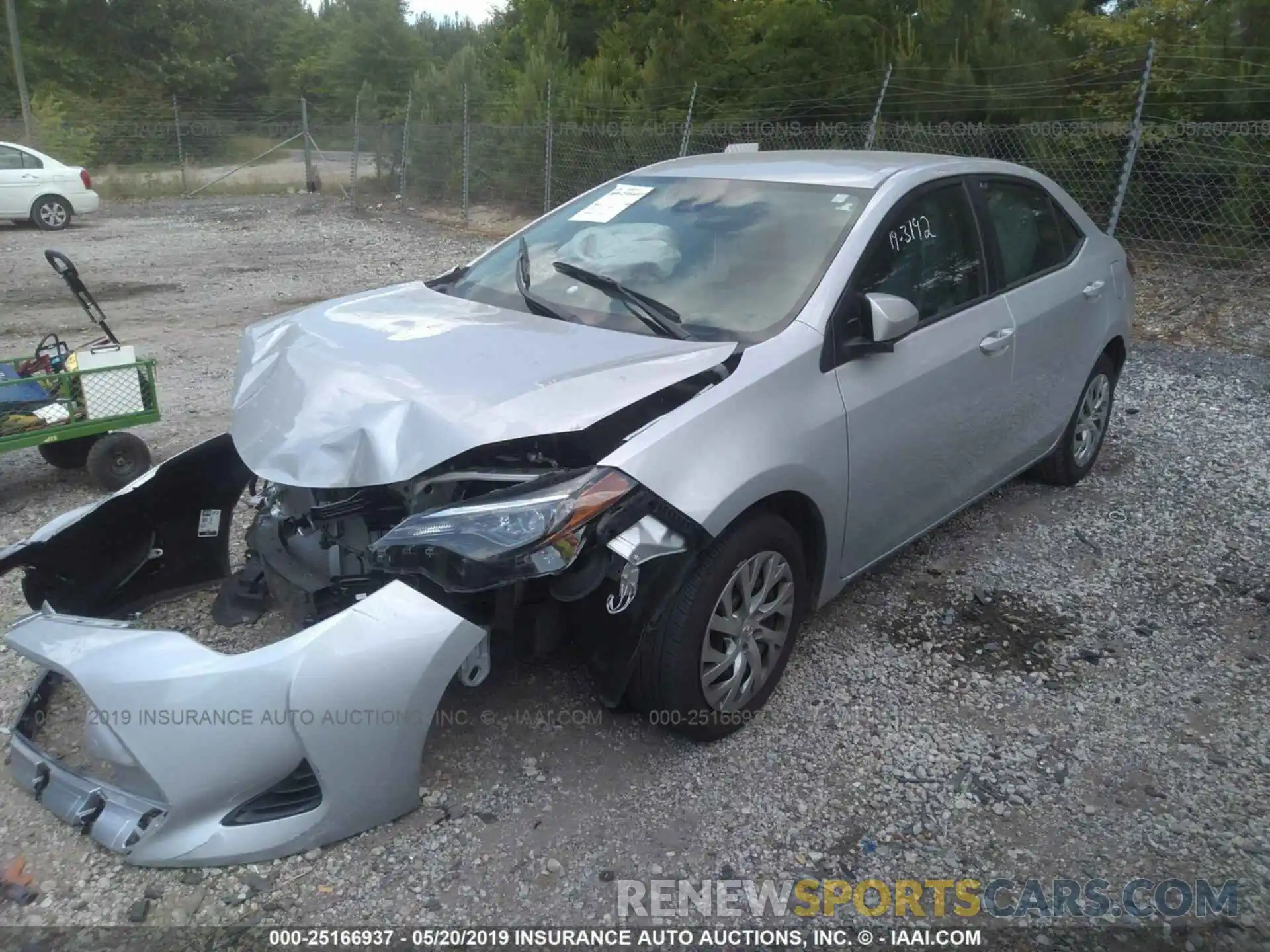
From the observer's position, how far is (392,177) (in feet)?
68.8

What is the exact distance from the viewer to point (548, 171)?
1520 centimetres

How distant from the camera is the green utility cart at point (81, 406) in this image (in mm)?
4812

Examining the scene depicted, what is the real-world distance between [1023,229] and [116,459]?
15.0 feet

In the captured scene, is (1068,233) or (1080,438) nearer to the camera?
(1068,233)

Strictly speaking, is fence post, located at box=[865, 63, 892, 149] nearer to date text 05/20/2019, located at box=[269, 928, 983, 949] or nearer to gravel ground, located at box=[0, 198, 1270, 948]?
gravel ground, located at box=[0, 198, 1270, 948]

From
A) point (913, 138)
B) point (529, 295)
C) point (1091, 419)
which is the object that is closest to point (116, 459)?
point (529, 295)

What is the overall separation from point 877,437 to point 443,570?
64.5 inches

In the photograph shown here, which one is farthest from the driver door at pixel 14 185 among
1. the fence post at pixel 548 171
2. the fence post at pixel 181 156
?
the fence post at pixel 548 171

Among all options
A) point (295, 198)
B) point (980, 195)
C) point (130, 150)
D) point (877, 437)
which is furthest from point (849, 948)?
point (130, 150)

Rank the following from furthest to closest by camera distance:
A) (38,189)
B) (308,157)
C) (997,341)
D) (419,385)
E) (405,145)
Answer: (308,157) → (405,145) → (38,189) → (997,341) → (419,385)

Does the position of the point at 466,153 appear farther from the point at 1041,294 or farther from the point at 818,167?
the point at 1041,294

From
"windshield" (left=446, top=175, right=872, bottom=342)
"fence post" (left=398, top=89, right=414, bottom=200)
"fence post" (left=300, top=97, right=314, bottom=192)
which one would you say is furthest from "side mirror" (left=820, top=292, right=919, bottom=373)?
"fence post" (left=300, top=97, right=314, bottom=192)

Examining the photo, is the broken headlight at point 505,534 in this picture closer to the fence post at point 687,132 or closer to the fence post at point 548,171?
the fence post at point 687,132

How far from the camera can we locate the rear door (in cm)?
427
